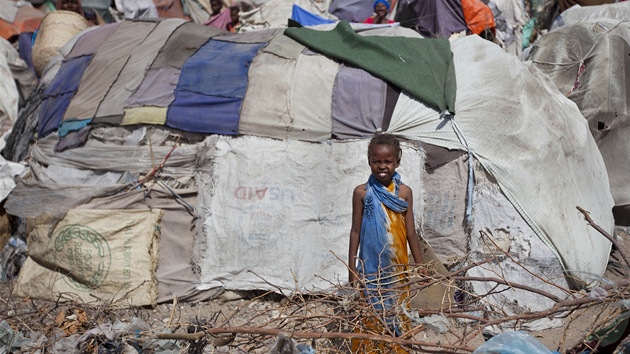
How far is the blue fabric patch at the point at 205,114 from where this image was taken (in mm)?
Answer: 5379

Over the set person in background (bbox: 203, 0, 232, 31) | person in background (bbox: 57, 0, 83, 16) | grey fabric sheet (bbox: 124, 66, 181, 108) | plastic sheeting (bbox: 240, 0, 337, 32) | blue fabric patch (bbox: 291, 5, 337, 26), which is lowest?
person in background (bbox: 57, 0, 83, 16)

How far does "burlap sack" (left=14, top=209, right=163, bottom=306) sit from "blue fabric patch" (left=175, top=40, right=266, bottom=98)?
3.65ft

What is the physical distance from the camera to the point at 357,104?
5281 millimetres

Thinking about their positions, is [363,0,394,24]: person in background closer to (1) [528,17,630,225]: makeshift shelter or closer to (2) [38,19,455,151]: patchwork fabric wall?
(2) [38,19,455,151]: patchwork fabric wall

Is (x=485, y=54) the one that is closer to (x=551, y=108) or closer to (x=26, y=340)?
(x=551, y=108)

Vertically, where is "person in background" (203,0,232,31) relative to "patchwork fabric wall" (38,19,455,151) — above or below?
below

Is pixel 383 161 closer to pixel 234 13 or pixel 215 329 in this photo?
pixel 215 329

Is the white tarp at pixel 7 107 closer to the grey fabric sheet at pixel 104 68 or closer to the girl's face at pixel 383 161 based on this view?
the grey fabric sheet at pixel 104 68

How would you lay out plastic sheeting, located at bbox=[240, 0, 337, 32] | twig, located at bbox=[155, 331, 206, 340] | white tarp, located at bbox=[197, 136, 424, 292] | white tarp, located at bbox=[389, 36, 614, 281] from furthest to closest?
plastic sheeting, located at bbox=[240, 0, 337, 32], white tarp, located at bbox=[197, 136, 424, 292], white tarp, located at bbox=[389, 36, 614, 281], twig, located at bbox=[155, 331, 206, 340]

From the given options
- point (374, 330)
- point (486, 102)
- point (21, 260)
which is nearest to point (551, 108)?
point (486, 102)

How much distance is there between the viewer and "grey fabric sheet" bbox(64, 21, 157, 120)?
5935 millimetres

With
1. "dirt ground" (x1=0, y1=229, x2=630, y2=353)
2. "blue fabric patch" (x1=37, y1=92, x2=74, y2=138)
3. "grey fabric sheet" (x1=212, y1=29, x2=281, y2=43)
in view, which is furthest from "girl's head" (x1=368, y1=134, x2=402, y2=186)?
"blue fabric patch" (x1=37, y1=92, x2=74, y2=138)

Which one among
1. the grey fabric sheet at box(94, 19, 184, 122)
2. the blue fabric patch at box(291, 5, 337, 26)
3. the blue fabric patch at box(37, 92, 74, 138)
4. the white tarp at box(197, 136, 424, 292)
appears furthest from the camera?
the blue fabric patch at box(291, 5, 337, 26)

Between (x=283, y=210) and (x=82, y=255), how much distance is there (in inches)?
62.7
